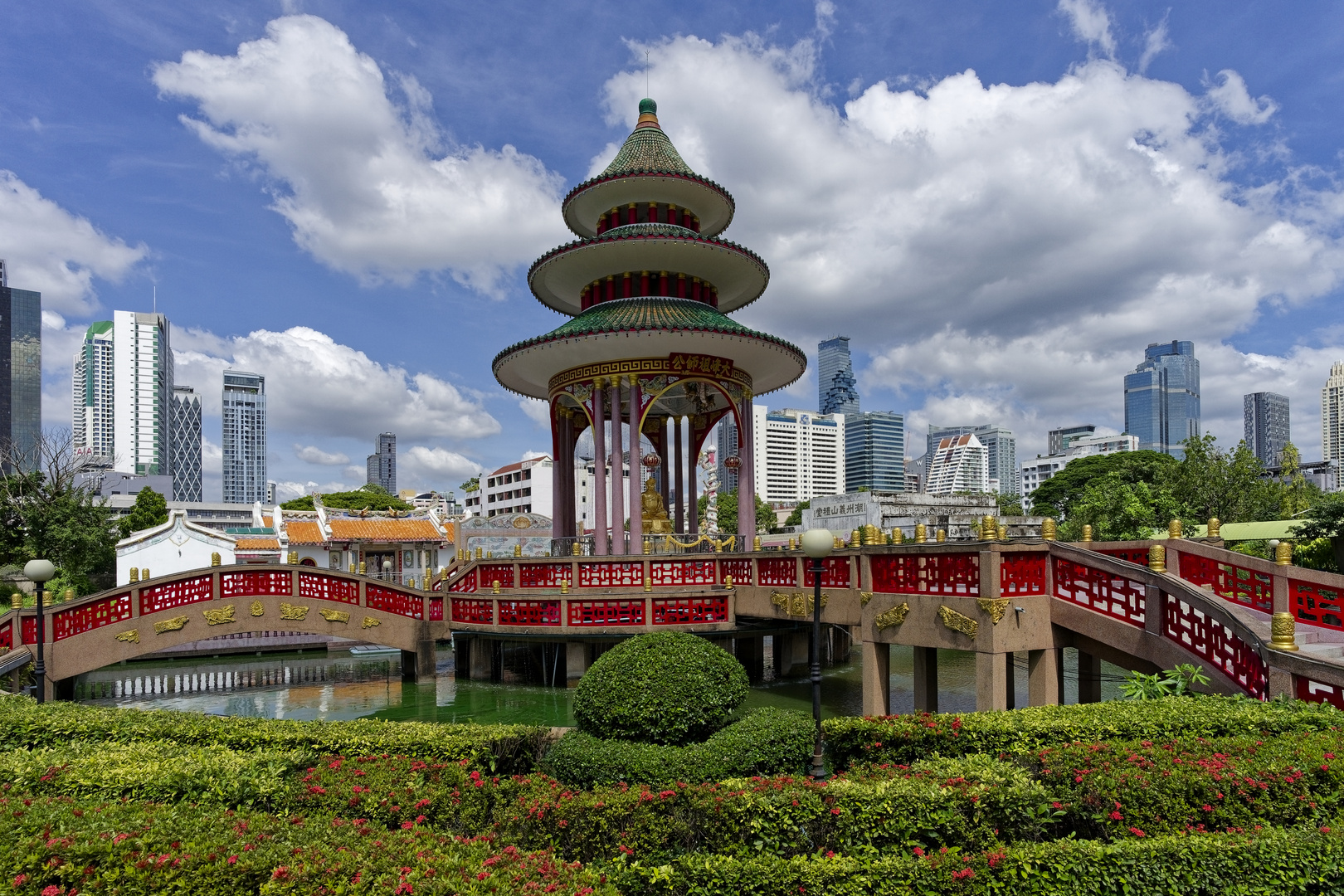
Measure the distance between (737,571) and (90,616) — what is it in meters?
15.5

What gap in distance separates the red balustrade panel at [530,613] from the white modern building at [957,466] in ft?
512

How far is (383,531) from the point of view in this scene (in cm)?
3844

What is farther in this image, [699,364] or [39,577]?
[699,364]

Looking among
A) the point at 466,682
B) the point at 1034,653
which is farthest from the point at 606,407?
the point at 1034,653

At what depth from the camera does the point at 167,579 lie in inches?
774

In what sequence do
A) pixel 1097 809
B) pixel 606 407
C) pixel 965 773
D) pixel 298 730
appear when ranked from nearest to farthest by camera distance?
pixel 1097 809 → pixel 965 773 → pixel 298 730 → pixel 606 407

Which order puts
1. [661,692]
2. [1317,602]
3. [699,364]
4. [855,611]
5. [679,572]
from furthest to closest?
[699,364] → [679,572] → [855,611] → [661,692] → [1317,602]

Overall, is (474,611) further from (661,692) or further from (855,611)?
(661,692)

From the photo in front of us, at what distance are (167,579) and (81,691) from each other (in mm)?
7089

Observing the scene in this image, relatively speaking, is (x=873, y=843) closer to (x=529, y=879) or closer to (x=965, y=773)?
(x=965, y=773)

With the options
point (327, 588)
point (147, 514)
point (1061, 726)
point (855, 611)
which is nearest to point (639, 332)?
point (855, 611)

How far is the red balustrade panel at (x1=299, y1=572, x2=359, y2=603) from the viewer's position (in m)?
20.8

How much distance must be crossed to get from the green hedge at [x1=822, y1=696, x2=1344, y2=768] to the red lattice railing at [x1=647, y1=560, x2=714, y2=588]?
11.0m

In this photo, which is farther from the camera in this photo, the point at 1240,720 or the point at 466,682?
the point at 466,682
